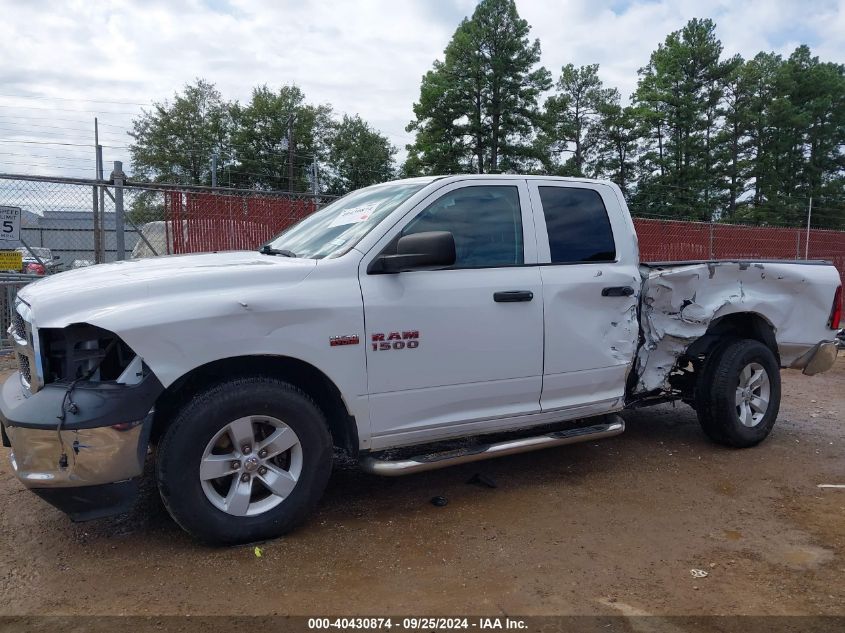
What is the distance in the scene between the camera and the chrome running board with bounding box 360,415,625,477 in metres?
3.56

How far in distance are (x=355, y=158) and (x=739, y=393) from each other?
151ft

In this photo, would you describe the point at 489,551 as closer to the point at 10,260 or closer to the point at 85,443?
the point at 85,443

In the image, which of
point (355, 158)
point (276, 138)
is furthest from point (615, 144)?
point (276, 138)

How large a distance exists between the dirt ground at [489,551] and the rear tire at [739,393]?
38cm

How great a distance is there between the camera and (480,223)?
13.4 feet

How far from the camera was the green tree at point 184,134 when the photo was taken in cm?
4719

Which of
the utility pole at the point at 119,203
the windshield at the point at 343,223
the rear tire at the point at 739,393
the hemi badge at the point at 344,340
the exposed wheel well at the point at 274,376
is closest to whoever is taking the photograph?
the exposed wheel well at the point at 274,376

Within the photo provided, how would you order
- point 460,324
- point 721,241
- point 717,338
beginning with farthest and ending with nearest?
point 721,241 → point 717,338 → point 460,324

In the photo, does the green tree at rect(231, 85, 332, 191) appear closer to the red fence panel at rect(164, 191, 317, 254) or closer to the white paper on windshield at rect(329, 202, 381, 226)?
the red fence panel at rect(164, 191, 317, 254)

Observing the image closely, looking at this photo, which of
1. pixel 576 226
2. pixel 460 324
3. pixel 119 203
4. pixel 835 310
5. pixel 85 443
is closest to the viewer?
pixel 85 443

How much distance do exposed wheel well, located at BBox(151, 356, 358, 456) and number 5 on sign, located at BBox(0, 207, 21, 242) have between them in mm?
5668

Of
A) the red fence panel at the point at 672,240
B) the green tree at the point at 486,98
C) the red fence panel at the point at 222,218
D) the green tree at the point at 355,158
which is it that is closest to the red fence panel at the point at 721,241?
the red fence panel at the point at 672,240

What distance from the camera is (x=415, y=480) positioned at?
4457mm

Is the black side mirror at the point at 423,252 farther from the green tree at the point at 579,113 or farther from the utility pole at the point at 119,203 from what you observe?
the green tree at the point at 579,113
